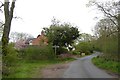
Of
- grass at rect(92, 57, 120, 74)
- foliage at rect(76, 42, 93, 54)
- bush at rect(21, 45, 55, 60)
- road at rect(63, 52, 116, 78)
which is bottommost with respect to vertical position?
road at rect(63, 52, 116, 78)

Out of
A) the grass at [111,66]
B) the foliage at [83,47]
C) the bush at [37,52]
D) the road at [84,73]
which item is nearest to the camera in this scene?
the road at [84,73]

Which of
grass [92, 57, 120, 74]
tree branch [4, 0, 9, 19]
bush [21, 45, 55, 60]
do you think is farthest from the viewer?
bush [21, 45, 55, 60]

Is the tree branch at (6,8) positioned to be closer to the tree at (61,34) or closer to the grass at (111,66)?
the grass at (111,66)

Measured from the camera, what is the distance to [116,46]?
3309 cm

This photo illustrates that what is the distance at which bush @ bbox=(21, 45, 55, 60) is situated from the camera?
144 feet

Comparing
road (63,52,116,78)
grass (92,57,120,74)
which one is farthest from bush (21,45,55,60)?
road (63,52,116,78)

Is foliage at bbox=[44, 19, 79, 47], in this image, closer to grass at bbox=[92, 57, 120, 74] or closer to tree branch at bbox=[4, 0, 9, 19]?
grass at bbox=[92, 57, 120, 74]

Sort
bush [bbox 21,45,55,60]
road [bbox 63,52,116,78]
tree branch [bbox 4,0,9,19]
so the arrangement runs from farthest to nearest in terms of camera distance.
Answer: bush [bbox 21,45,55,60]
road [bbox 63,52,116,78]
tree branch [bbox 4,0,9,19]

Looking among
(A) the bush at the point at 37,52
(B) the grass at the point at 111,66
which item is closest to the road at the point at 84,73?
(B) the grass at the point at 111,66

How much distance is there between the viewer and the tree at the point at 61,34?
5722cm

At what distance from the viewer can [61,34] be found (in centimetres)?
5794

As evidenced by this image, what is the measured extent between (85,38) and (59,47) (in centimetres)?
5816

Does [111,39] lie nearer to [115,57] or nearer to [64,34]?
[115,57]

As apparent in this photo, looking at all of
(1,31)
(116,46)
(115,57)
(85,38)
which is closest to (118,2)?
(116,46)
